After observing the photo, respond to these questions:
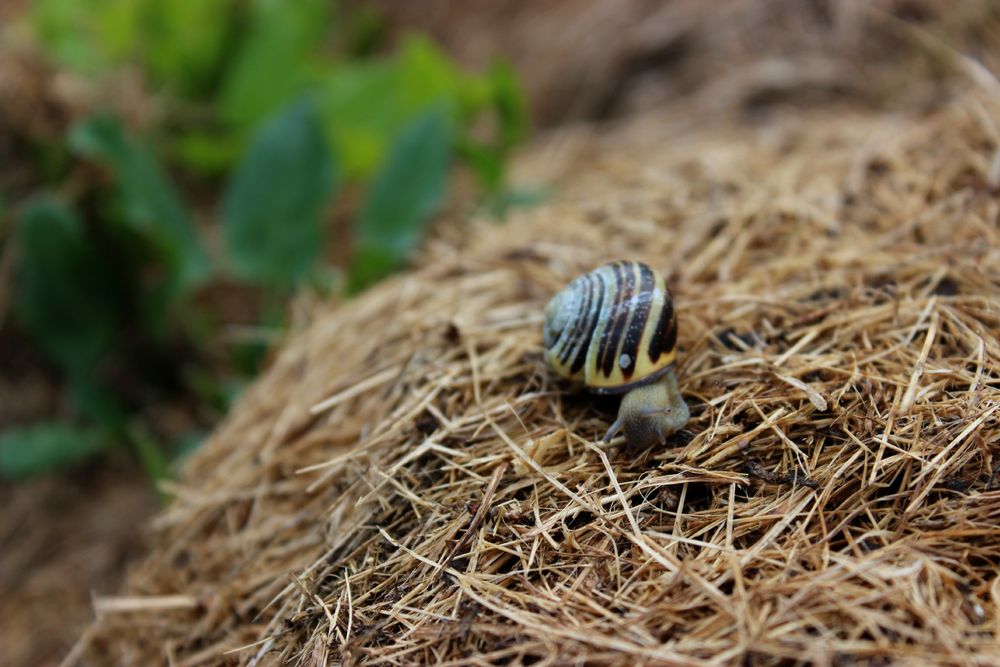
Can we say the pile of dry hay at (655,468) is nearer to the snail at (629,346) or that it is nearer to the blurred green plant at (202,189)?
the snail at (629,346)

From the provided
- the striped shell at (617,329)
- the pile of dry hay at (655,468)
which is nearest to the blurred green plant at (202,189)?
the pile of dry hay at (655,468)

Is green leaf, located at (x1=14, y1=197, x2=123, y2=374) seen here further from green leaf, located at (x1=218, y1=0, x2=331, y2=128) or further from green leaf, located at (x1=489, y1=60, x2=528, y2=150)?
green leaf, located at (x1=489, y1=60, x2=528, y2=150)

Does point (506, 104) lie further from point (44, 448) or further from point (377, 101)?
point (44, 448)

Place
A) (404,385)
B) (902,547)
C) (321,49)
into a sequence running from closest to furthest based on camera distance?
(902,547) < (404,385) < (321,49)

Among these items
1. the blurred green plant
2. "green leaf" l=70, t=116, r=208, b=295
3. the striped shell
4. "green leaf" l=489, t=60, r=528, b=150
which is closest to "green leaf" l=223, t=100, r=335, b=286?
the blurred green plant

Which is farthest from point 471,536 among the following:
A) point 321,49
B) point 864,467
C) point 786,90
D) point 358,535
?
point 321,49

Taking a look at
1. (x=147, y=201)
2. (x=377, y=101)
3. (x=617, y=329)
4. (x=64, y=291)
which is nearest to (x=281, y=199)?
(x=147, y=201)

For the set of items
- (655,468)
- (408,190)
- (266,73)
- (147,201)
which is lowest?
(655,468)

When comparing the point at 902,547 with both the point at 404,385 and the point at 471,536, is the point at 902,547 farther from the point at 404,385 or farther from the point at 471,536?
the point at 404,385
